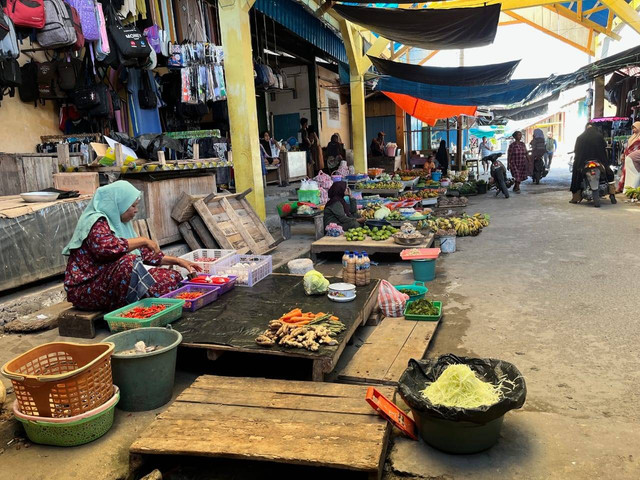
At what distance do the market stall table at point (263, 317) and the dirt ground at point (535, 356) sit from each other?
31 centimetres

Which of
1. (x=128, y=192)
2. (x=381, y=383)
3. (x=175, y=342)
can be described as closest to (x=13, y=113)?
(x=128, y=192)

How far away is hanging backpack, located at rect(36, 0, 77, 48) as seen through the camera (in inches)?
246

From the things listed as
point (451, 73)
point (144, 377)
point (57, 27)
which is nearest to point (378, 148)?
point (451, 73)

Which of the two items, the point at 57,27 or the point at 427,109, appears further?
the point at 427,109

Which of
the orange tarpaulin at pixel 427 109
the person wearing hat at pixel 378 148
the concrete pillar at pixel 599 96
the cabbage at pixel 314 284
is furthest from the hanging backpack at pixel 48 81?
the concrete pillar at pixel 599 96

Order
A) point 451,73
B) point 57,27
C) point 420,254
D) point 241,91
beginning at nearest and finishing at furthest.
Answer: point 420,254 < point 57,27 < point 241,91 < point 451,73

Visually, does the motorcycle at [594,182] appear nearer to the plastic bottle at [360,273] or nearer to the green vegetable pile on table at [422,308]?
the green vegetable pile on table at [422,308]

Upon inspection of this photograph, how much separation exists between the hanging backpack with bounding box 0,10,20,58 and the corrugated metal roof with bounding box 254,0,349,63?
3.97 metres

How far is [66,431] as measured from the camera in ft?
8.39

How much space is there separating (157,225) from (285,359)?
3250 mm

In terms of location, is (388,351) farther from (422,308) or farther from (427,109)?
(427,109)

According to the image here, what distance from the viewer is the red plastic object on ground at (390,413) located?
99.6 inches

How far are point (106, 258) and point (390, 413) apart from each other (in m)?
2.60

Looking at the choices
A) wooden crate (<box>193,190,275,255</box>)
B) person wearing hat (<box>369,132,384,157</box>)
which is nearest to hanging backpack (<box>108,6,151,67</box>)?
wooden crate (<box>193,190,275,255</box>)
